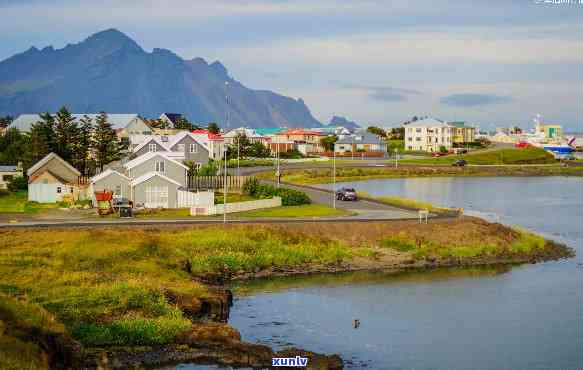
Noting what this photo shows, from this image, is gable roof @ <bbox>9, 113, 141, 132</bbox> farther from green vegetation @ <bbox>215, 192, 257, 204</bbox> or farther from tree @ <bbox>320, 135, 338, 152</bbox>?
green vegetation @ <bbox>215, 192, 257, 204</bbox>

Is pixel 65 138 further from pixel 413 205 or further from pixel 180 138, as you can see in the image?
pixel 413 205

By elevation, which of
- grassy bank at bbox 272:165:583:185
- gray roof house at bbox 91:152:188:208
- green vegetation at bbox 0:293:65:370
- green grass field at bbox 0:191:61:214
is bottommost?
green vegetation at bbox 0:293:65:370

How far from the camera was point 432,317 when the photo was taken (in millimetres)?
40094

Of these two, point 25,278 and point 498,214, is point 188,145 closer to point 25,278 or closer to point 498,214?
point 498,214

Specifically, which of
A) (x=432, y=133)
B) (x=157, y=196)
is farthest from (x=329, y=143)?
(x=157, y=196)

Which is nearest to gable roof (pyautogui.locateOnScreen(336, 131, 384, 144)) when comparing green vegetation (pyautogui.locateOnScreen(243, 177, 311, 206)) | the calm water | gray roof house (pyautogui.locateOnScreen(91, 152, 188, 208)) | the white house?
the white house

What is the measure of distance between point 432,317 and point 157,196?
3270 cm

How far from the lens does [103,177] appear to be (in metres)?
67.3

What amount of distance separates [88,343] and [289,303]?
1255 cm

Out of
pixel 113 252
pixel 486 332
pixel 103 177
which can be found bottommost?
pixel 486 332

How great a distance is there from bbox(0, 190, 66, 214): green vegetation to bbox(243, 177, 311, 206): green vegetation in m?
16.7

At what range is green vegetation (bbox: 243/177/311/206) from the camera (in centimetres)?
6912

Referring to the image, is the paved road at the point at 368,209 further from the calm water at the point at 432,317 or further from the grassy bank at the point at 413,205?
the calm water at the point at 432,317

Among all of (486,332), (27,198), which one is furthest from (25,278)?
(27,198)
